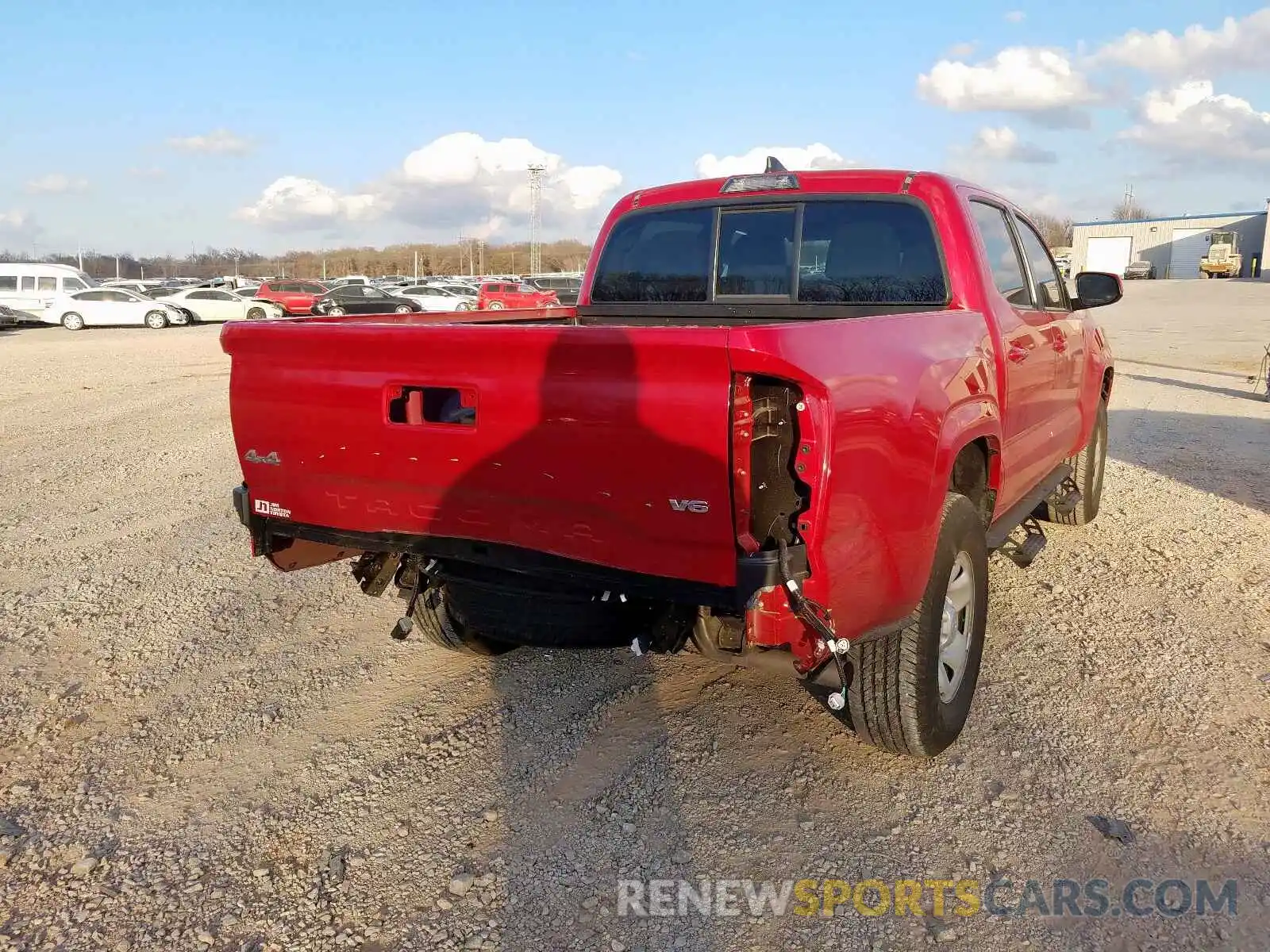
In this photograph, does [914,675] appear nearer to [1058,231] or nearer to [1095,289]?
[1095,289]

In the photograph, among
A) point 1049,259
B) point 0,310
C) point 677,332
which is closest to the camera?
point 677,332

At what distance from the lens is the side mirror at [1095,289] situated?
17.0ft

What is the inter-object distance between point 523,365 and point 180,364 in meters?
18.3

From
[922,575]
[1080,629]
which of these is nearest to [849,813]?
[922,575]

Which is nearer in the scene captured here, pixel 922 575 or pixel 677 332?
pixel 677 332

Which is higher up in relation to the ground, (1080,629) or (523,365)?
(523,365)

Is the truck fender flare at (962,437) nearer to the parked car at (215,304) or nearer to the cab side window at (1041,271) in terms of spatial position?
the cab side window at (1041,271)

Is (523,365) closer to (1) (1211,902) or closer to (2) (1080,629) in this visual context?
(1) (1211,902)

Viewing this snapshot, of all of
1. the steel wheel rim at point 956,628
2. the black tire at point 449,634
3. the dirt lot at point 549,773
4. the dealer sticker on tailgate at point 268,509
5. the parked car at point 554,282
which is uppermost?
the parked car at point 554,282

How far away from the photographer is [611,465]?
269 cm

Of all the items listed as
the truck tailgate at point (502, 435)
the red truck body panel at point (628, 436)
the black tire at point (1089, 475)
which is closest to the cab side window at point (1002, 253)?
the red truck body panel at point (628, 436)

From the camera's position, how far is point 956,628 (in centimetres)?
360

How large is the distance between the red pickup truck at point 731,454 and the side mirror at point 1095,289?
931mm

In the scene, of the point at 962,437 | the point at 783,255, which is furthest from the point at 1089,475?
the point at 962,437
